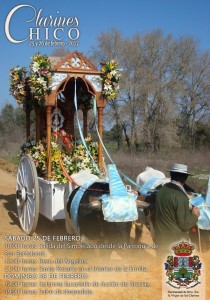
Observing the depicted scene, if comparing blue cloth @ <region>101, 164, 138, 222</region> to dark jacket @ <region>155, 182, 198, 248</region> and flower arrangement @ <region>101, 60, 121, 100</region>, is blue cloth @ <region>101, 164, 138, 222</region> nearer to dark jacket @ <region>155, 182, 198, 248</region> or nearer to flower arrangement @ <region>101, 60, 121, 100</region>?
dark jacket @ <region>155, 182, 198, 248</region>

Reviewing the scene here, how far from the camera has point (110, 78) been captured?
6977mm

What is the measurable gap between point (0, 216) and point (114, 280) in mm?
5293

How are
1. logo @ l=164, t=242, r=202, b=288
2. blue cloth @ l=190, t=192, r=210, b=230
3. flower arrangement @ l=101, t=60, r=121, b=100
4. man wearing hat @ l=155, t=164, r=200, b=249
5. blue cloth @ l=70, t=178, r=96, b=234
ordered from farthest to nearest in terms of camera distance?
flower arrangement @ l=101, t=60, r=121, b=100 < blue cloth @ l=70, t=178, r=96, b=234 < blue cloth @ l=190, t=192, r=210, b=230 < man wearing hat @ l=155, t=164, r=200, b=249 < logo @ l=164, t=242, r=202, b=288

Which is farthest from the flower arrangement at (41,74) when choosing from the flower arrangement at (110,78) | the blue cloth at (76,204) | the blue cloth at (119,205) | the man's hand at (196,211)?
the man's hand at (196,211)

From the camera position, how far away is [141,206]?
207 inches

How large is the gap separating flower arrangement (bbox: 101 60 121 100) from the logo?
3.45 m

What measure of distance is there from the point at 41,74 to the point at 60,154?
5.02 feet

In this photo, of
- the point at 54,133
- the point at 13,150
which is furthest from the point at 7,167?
the point at 54,133

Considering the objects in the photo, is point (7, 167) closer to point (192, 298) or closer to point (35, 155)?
point (35, 155)

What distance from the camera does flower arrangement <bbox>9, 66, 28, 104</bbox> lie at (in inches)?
314

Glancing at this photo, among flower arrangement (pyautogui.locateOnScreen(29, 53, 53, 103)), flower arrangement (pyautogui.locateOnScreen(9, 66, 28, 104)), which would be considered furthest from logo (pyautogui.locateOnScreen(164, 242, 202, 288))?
flower arrangement (pyautogui.locateOnScreen(9, 66, 28, 104))

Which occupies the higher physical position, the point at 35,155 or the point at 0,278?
the point at 35,155

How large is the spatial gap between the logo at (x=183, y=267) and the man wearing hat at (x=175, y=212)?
0.14m

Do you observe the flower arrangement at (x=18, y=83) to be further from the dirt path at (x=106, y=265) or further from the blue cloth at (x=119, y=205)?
the blue cloth at (x=119, y=205)
